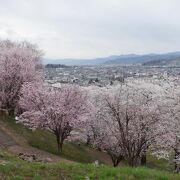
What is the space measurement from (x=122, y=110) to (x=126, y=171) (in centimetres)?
1447

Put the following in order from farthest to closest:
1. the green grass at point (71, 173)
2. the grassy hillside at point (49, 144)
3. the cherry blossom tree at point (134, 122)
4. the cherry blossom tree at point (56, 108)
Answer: the grassy hillside at point (49, 144) < the cherry blossom tree at point (56, 108) < the cherry blossom tree at point (134, 122) < the green grass at point (71, 173)

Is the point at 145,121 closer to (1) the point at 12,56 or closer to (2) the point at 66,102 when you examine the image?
→ (2) the point at 66,102

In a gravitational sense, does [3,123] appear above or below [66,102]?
below

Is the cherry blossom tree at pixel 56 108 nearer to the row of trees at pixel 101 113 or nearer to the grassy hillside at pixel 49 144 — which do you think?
the row of trees at pixel 101 113

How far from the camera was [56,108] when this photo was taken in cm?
3022

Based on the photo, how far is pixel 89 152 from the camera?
37344mm

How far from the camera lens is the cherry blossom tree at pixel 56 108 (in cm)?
3036

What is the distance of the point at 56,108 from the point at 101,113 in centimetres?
821

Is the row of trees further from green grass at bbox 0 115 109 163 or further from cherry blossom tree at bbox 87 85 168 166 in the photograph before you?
green grass at bbox 0 115 109 163

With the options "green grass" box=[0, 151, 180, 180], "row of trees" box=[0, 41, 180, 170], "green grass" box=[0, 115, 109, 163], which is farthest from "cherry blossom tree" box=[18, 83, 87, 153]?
"green grass" box=[0, 151, 180, 180]

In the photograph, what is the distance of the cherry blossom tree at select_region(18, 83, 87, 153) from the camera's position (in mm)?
30359

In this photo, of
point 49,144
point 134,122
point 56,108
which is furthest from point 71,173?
point 49,144

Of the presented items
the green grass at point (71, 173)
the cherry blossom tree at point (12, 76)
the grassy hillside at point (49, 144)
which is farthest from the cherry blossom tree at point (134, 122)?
the cherry blossom tree at point (12, 76)

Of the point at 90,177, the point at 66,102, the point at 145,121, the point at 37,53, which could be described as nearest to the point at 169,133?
the point at 145,121
